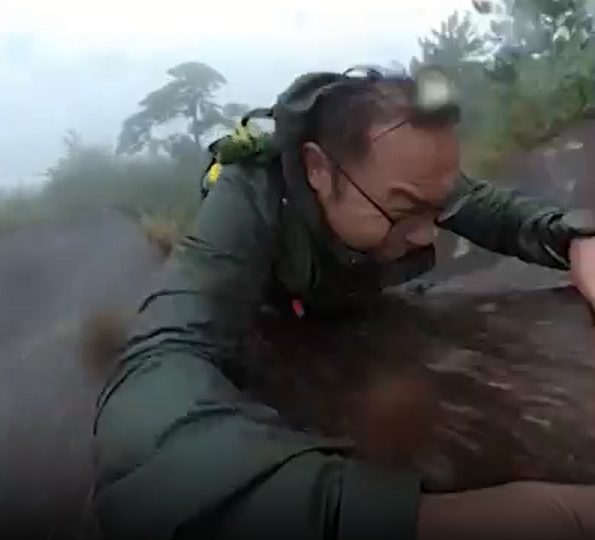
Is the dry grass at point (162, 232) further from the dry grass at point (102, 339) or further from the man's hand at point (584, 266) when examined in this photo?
the man's hand at point (584, 266)

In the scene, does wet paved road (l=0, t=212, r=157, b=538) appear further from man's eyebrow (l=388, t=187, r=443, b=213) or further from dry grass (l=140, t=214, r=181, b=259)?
man's eyebrow (l=388, t=187, r=443, b=213)

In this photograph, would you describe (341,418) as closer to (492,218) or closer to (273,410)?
(273,410)

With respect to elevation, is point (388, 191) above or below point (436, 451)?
above

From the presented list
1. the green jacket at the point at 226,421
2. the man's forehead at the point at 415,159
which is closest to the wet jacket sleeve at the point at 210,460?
→ the green jacket at the point at 226,421

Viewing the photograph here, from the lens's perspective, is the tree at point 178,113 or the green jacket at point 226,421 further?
the tree at point 178,113

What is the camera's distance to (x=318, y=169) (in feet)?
1.74

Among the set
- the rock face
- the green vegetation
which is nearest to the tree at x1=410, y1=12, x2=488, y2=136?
the green vegetation

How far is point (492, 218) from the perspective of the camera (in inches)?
22.3

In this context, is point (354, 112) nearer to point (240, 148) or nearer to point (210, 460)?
point (240, 148)

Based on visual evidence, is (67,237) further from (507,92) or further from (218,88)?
(507,92)

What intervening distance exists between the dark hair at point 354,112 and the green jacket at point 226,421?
4cm

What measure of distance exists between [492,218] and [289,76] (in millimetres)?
131

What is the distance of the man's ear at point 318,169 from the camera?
527 millimetres

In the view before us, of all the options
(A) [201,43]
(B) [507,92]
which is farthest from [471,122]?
(A) [201,43]
